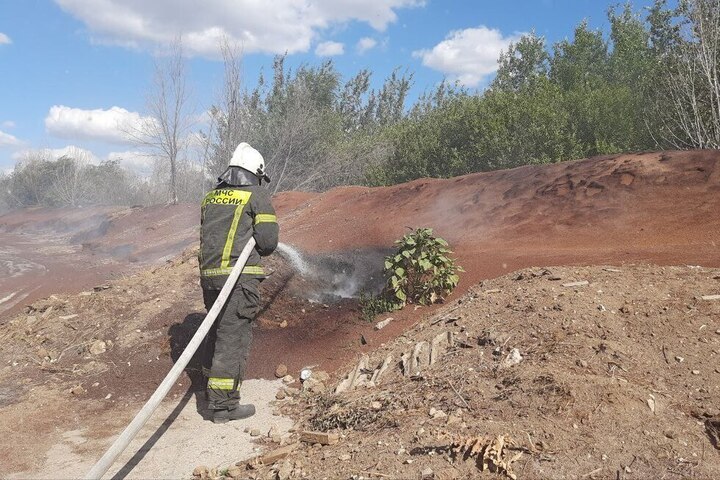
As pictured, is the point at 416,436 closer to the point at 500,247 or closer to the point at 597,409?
the point at 597,409

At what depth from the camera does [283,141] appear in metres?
24.9

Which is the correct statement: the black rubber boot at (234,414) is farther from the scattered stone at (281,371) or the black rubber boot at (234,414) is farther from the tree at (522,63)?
the tree at (522,63)

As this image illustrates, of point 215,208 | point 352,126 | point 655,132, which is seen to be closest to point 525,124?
point 655,132

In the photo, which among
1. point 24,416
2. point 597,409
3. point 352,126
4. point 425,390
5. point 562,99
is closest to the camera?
point 597,409

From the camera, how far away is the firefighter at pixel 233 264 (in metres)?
4.21

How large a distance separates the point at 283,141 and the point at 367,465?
23.0 meters

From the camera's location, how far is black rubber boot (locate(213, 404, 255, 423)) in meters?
4.12

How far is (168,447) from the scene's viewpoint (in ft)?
12.2

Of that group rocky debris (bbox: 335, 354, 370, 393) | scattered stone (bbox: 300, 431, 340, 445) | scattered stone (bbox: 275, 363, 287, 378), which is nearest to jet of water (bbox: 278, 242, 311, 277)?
scattered stone (bbox: 275, 363, 287, 378)

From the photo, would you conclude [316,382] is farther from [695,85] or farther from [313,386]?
[695,85]

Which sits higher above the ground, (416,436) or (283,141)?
(283,141)

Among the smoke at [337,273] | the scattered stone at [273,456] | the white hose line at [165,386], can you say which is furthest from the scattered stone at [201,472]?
the smoke at [337,273]

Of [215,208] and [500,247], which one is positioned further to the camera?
[500,247]

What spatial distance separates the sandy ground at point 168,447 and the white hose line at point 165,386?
0.44 metres
